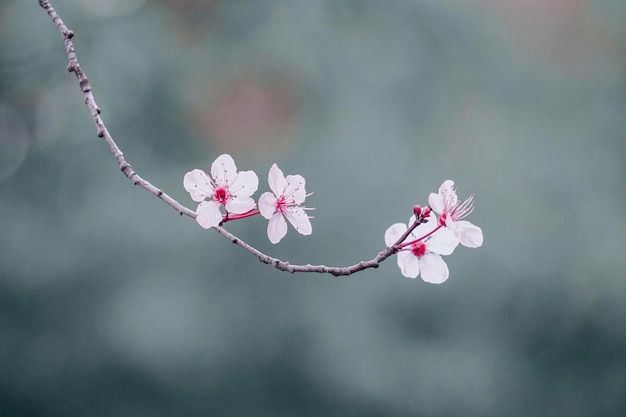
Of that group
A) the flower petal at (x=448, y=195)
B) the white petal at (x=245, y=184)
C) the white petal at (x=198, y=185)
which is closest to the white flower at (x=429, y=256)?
the flower petal at (x=448, y=195)

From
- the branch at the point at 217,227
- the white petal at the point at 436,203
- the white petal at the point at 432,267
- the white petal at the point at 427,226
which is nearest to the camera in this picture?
the branch at the point at 217,227

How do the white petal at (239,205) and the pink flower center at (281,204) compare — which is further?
the pink flower center at (281,204)

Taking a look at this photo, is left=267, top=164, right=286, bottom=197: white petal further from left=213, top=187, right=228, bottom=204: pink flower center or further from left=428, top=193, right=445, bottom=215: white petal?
left=428, top=193, right=445, bottom=215: white petal

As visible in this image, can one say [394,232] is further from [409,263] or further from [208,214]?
[208,214]

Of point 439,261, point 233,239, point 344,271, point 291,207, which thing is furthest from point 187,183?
point 439,261

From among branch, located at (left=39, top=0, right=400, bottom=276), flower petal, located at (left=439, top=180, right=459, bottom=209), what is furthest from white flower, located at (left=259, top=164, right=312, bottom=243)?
flower petal, located at (left=439, top=180, right=459, bottom=209)

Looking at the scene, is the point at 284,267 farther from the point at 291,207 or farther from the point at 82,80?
the point at 82,80

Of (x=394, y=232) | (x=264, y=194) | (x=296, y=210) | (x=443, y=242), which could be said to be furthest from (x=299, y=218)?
(x=443, y=242)

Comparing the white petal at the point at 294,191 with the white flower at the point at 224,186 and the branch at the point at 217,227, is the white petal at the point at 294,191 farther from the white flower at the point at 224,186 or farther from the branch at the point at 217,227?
the branch at the point at 217,227
